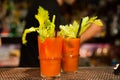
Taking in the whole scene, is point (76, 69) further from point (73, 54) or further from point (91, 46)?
point (91, 46)

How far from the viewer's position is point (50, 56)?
153 centimetres

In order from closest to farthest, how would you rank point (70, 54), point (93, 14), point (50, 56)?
1. point (50, 56)
2. point (70, 54)
3. point (93, 14)

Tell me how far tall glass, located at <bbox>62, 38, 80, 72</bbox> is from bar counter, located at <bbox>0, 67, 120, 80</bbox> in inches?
1.6

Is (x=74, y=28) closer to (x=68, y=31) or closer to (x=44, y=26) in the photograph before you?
(x=68, y=31)

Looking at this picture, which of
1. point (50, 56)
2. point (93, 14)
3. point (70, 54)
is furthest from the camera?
point (93, 14)

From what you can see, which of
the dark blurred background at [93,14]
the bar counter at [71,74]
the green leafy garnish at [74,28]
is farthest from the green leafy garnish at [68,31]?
the dark blurred background at [93,14]

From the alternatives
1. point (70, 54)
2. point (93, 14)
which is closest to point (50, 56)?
point (70, 54)

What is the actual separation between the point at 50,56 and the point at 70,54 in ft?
0.47

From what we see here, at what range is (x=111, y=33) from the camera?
4.38 m

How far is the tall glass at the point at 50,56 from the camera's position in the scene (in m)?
1.52

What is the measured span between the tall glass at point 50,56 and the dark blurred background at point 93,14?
2.62 metres

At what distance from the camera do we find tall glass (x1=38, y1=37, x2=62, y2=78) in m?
1.52

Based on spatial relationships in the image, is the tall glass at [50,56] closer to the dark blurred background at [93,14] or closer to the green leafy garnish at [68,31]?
the green leafy garnish at [68,31]

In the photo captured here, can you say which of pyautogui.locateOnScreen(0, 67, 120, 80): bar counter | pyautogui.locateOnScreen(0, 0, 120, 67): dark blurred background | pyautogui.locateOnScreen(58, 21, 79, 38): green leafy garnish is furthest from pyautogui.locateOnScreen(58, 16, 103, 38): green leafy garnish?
pyautogui.locateOnScreen(0, 0, 120, 67): dark blurred background
